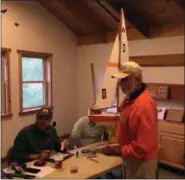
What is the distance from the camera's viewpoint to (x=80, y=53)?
10.1 ft

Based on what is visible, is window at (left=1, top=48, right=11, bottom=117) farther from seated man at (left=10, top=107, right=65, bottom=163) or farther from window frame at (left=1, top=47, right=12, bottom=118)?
seated man at (left=10, top=107, right=65, bottom=163)

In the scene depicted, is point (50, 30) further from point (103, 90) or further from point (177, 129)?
point (177, 129)

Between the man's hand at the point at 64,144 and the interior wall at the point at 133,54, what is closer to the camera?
the interior wall at the point at 133,54

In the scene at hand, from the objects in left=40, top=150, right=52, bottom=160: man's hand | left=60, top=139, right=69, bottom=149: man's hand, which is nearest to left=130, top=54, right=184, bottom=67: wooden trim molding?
left=60, top=139, right=69, bottom=149: man's hand

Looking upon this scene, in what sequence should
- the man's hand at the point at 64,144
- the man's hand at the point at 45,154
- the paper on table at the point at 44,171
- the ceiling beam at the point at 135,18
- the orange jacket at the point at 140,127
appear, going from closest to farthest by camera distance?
the orange jacket at the point at 140,127
the paper on table at the point at 44,171
the man's hand at the point at 45,154
the man's hand at the point at 64,144
the ceiling beam at the point at 135,18

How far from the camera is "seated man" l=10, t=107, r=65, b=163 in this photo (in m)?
2.00

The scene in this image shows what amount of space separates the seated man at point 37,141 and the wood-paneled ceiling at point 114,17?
1.18 meters

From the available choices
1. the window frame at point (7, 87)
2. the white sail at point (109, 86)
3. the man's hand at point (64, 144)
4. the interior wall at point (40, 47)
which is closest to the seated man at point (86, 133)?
the man's hand at point (64, 144)

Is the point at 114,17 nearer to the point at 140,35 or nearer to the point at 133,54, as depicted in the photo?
the point at 140,35

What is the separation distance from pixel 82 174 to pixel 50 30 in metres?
2.21

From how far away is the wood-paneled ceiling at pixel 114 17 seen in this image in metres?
2.28

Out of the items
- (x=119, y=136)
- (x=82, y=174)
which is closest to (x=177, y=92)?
(x=119, y=136)

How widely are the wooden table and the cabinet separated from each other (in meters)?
1.05

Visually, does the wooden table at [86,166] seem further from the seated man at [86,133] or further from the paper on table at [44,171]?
the seated man at [86,133]
